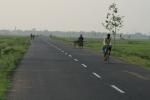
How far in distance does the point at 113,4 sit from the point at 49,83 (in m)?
58.7

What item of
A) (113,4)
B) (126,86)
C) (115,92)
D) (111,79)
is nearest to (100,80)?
(111,79)

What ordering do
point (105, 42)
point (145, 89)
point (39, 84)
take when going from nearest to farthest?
point (145, 89), point (39, 84), point (105, 42)

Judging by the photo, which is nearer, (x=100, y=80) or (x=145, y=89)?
(x=145, y=89)

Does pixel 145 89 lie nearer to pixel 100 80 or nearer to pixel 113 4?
pixel 100 80

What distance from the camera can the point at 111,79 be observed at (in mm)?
17500

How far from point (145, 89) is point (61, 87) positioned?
2733mm

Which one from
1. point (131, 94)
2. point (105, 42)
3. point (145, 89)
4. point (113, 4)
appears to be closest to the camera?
point (131, 94)

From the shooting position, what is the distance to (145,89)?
14336mm

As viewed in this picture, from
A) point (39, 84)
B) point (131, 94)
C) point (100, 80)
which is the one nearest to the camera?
point (131, 94)

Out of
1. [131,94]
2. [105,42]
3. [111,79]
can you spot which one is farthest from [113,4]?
[131,94]

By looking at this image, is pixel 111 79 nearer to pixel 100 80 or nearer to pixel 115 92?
pixel 100 80

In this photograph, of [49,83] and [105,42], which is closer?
[49,83]

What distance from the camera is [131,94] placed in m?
12.9

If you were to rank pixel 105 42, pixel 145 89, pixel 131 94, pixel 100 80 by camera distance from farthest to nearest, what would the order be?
1. pixel 105 42
2. pixel 100 80
3. pixel 145 89
4. pixel 131 94
